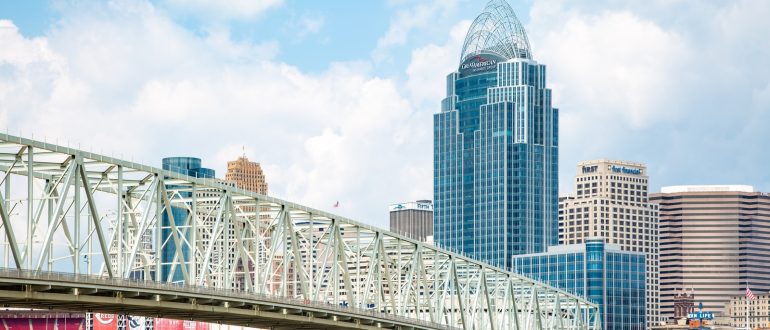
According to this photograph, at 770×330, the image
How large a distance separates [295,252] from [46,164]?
2631cm

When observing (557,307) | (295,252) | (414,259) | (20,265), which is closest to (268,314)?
(295,252)

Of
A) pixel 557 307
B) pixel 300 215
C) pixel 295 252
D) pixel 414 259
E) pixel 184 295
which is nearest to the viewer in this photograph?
pixel 184 295

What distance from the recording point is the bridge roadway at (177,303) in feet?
335

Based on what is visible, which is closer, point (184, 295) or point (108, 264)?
point (108, 264)

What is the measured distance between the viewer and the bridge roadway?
102106mm

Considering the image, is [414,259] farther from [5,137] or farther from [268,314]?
[5,137]

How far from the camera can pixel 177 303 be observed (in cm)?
11875

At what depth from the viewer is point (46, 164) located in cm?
10944

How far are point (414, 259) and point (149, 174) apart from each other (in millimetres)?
40660

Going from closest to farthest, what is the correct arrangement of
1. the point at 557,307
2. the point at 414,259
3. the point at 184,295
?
the point at 184,295, the point at 414,259, the point at 557,307

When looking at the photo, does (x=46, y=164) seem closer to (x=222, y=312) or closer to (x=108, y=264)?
(x=108, y=264)

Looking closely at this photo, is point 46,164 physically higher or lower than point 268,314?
higher

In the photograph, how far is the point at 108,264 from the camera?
10556 cm

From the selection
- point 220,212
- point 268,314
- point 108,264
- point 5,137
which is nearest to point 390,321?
point 268,314
